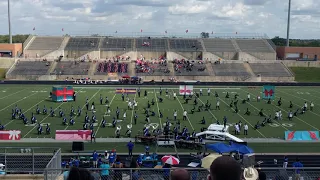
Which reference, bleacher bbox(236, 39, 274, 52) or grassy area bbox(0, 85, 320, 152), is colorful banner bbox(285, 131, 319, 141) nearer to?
grassy area bbox(0, 85, 320, 152)

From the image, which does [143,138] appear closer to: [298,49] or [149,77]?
[149,77]

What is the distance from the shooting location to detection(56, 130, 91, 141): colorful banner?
20859mm

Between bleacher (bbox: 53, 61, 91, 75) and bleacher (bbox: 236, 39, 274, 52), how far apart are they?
30195mm

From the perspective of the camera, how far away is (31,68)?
59219 mm

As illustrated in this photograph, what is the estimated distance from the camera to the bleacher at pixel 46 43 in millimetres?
72194

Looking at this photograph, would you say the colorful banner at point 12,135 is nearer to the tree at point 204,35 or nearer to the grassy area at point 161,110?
the grassy area at point 161,110

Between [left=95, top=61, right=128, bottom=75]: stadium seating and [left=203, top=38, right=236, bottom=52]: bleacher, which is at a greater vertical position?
[left=203, top=38, right=236, bottom=52]: bleacher

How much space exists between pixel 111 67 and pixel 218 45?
25024 millimetres

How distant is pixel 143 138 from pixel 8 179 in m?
11.8

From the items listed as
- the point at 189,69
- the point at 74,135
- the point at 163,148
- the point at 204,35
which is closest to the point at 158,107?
the point at 74,135

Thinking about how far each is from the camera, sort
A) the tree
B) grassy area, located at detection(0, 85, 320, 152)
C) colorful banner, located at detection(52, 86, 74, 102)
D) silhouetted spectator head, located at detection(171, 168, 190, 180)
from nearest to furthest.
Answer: silhouetted spectator head, located at detection(171, 168, 190, 180) < grassy area, located at detection(0, 85, 320, 152) < colorful banner, located at detection(52, 86, 74, 102) < the tree

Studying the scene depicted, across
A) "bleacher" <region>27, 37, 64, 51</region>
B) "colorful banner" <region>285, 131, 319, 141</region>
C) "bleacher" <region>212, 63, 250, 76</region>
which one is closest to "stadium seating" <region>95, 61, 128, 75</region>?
"bleacher" <region>212, 63, 250, 76</region>

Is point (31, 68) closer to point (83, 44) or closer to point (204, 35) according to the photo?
point (83, 44)

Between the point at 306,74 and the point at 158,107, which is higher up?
the point at 306,74
